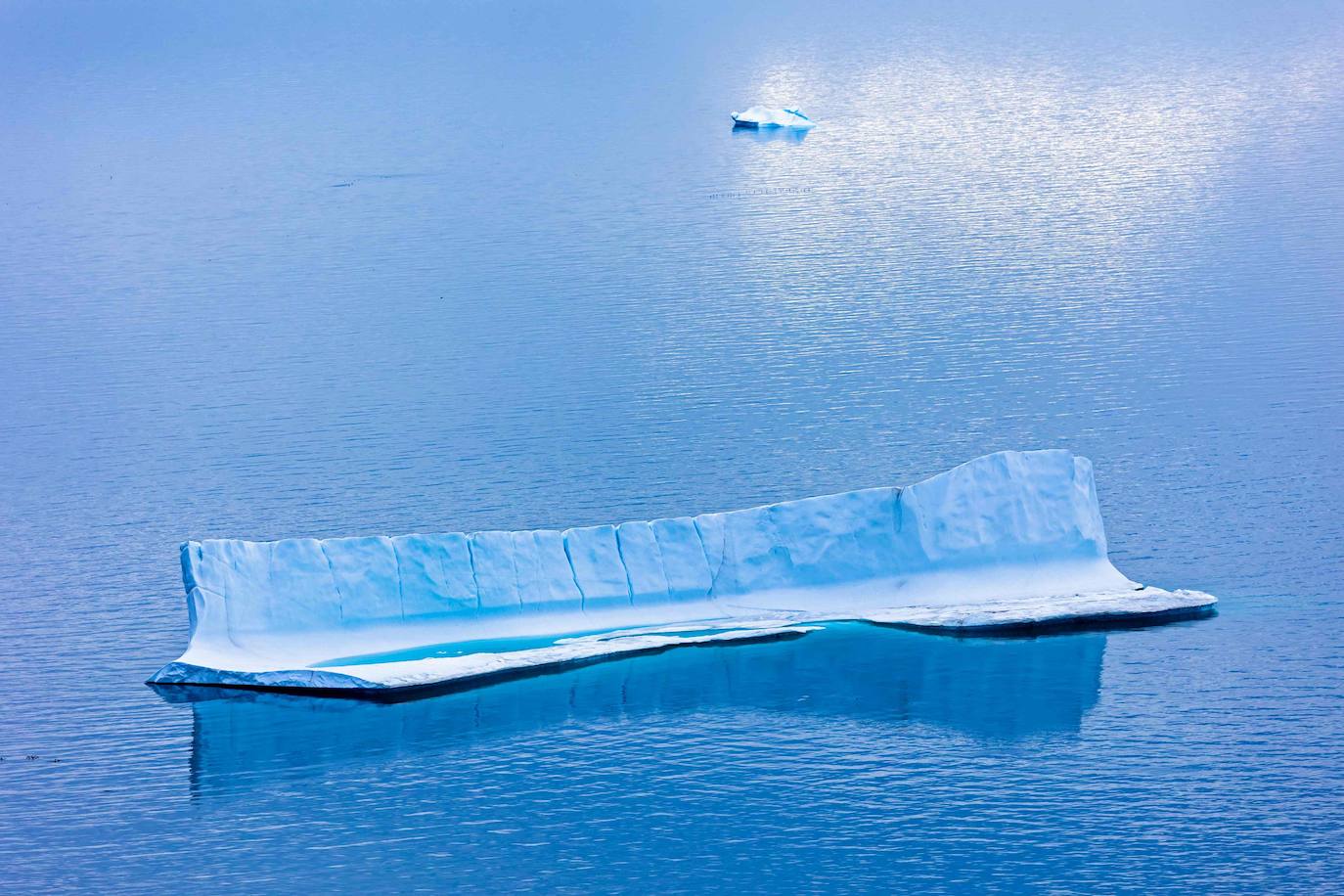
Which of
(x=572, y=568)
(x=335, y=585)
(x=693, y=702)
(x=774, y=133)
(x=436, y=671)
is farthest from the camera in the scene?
(x=774, y=133)

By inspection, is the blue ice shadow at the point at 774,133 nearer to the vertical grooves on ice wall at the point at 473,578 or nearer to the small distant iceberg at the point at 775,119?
the small distant iceberg at the point at 775,119

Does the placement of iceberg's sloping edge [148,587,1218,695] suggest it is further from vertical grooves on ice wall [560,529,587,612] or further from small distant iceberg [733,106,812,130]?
small distant iceberg [733,106,812,130]

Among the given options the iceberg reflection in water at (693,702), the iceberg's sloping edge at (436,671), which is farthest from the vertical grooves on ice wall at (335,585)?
the iceberg reflection in water at (693,702)

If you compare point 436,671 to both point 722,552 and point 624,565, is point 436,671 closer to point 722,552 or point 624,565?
point 624,565

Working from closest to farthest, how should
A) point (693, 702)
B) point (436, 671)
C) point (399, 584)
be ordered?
point (693, 702) < point (436, 671) < point (399, 584)

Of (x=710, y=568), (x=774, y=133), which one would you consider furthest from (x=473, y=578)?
(x=774, y=133)

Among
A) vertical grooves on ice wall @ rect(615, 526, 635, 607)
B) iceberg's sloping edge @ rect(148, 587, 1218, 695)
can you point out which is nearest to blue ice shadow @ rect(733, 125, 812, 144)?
vertical grooves on ice wall @ rect(615, 526, 635, 607)

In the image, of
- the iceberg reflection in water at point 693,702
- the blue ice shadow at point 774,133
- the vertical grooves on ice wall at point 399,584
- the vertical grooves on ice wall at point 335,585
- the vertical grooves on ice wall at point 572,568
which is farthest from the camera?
the blue ice shadow at point 774,133

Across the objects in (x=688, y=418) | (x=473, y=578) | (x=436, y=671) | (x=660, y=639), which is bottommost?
(x=436, y=671)
